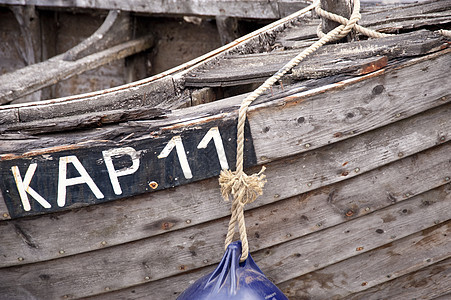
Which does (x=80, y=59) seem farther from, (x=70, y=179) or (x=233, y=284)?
(x=233, y=284)

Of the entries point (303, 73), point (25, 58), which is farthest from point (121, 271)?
point (25, 58)

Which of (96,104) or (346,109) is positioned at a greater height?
(96,104)

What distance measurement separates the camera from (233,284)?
1.64 meters

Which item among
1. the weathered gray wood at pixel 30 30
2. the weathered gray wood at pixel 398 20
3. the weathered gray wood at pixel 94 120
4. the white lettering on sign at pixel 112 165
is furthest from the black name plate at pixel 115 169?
the weathered gray wood at pixel 30 30

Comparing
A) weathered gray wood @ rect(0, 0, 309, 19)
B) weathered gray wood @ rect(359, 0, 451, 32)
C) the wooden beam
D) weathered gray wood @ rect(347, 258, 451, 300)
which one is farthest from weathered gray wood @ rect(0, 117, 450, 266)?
weathered gray wood @ rect(0, 0, 309, 19)

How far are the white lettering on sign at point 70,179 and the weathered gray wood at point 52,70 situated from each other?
112 cm

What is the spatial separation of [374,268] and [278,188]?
53 centimetres

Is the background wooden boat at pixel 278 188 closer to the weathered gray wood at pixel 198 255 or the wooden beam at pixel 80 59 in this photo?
the weathered gray wood at pixel 198 255

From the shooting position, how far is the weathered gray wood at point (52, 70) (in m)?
2.75

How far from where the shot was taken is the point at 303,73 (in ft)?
6.14

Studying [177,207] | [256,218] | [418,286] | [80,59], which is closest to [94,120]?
[177,207]

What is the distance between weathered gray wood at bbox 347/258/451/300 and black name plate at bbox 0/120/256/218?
2.62ft

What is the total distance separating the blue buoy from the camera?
164cm

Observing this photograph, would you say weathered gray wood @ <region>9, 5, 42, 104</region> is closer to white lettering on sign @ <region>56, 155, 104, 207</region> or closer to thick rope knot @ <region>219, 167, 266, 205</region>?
white lettering on sign @ <region>56, 155, 104, 207</region>
